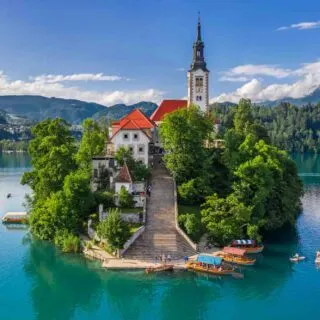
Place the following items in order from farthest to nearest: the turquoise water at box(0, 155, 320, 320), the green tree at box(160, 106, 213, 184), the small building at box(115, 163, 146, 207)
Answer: the green tree at box(160, 106, 213, 184)
the small building at box(115, 163, 146, 207)
the turquoise water at box(0, 155, 320, 320)

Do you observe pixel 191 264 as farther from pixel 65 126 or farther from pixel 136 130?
pixel 65 126

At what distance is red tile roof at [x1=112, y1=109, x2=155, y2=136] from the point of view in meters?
63.7

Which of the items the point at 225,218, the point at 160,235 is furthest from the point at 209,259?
the point at 225,218

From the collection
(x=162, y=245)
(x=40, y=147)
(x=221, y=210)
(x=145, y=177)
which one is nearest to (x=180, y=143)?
(x=145, y=177)

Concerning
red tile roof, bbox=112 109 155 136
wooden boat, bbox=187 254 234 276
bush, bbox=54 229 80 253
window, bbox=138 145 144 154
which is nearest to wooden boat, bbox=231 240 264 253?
wooden boat, bbox=187 254 234 276

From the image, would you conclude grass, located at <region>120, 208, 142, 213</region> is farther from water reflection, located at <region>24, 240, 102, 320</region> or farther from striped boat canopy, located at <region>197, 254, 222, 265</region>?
striped boat canopy, located at <region>197, 254, 222, 265</region>

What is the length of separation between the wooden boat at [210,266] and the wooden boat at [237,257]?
7.57 ft

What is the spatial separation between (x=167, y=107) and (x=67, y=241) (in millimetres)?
32140

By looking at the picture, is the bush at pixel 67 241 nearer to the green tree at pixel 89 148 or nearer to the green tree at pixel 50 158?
the green tree at pixel 50 158

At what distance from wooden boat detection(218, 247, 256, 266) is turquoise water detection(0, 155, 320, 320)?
98 cm

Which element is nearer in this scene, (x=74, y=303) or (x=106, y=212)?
(x=74, y=303)

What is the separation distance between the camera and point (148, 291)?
4125cm

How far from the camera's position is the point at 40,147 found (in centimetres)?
6159

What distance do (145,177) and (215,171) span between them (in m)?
10.3
